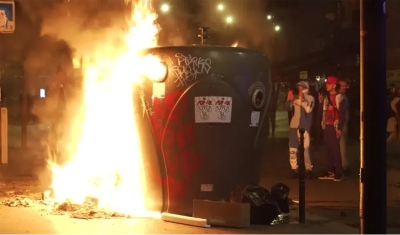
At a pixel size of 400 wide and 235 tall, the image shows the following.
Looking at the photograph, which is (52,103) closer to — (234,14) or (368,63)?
(234,14)

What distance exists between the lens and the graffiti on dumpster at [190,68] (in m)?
7.65

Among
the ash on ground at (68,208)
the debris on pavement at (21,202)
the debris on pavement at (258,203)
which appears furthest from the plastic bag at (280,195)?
the debris on pavement at (21,202)

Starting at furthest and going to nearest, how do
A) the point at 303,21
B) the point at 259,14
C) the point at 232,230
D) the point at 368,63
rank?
1. the point at 303,21
2. the point at 259,14
3. the point at 232,230
4. the point at 368,63

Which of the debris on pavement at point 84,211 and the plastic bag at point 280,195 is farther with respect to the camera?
the plastic bag at point 280,195

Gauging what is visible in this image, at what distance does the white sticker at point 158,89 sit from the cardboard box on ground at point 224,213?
127 cm

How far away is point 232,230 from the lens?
23.9ft

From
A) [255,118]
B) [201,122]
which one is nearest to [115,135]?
[201,122]

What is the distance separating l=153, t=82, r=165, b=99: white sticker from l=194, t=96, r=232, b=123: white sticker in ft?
1.34

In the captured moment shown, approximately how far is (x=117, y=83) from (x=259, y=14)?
9.87 meters

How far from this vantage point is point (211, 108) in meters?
7.66

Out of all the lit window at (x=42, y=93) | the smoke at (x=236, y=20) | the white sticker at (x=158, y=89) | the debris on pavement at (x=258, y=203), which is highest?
the smoke at (x=236, y=20)

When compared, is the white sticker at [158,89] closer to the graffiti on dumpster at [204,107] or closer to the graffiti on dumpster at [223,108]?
the graffiti on dumpster at [204,107]

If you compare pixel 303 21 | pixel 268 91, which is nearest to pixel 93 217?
pixel 268 91

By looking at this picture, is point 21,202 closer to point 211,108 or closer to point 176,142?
point 176,142
